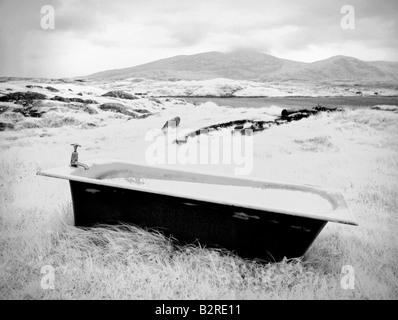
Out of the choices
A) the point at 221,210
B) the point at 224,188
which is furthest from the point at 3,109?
the point at 221,210

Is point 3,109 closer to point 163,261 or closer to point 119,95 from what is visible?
point 119,95

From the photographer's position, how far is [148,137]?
574 centimetres

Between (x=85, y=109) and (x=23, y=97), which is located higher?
(x=23, y=97)

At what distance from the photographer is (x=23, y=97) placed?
5.92 metres

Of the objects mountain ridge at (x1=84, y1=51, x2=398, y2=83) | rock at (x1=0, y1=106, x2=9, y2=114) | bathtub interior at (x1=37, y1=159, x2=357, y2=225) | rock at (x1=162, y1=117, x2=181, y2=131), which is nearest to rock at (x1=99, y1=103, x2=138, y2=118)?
mountain ridge at (x1=84, y1=51, x2=398, y2=83)

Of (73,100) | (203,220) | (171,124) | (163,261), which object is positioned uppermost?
(73,100)

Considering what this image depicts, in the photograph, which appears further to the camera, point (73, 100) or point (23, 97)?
point (73, 100)

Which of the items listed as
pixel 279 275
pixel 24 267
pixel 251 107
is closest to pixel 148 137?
pixel 251 107

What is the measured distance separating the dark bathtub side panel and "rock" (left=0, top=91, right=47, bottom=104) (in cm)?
463

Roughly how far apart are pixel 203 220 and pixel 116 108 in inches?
217

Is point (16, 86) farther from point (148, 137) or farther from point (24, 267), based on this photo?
point (24, 267)

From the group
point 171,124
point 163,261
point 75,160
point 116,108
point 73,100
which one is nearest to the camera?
point 163,261

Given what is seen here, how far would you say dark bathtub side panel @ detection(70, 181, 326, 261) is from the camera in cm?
178

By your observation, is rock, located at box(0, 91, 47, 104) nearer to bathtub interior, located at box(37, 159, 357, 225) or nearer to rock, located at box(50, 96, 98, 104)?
rock, located at box(50, 96, 98, 104)
